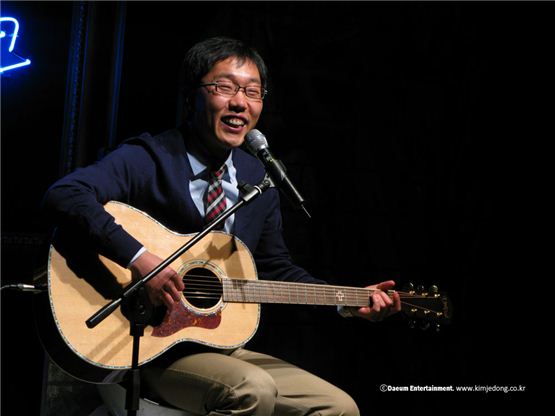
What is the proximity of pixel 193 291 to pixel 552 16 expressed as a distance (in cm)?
308

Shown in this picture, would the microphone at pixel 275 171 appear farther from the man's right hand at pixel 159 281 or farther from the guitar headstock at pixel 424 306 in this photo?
the guitar headstock at pixel 424 306

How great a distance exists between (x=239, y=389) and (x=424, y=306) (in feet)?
4.00

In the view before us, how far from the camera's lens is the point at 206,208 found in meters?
2.73

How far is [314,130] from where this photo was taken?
150 inches

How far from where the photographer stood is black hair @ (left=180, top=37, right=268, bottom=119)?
2.85m

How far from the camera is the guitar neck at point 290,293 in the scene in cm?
259

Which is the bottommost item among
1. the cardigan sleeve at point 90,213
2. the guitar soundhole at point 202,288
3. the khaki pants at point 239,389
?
the khaki pants at point 239,389

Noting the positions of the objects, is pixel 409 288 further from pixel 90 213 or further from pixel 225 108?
pixel 90 213

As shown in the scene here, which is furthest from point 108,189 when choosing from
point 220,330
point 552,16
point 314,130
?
point 552,16

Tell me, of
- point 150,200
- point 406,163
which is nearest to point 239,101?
point 150,200

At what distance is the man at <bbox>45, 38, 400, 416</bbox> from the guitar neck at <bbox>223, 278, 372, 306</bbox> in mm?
109

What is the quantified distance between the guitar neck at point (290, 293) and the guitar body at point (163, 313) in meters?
0.04

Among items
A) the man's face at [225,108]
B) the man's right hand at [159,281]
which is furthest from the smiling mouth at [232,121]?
the man's right hand at [159,281]

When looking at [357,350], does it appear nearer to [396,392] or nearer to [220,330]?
[396,392]
